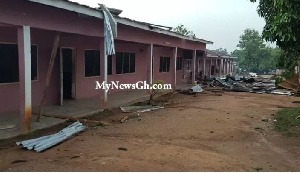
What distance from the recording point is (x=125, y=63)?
57.0 ft

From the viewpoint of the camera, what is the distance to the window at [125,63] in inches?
650

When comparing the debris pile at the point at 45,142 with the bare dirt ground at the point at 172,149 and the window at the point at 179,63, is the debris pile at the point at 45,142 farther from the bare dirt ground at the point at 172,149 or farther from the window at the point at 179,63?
→ the window at the point at 179,63

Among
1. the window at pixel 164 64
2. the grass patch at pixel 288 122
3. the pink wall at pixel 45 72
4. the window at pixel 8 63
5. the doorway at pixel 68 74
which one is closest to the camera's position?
the grass patch at pixel 288 122

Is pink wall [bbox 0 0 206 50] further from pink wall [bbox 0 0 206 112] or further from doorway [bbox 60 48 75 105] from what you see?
doorway [bbox 60 48 75 105]

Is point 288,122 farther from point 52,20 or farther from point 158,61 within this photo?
point 158,61

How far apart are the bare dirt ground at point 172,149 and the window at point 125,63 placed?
6523mm

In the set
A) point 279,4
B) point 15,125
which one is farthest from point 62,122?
point 279,4

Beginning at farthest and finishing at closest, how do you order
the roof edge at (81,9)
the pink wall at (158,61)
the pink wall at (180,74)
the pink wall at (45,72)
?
the pink wall at (180,74) < the pink wall at (158,61) < the pink wall at (45,72) < the roof edge at (81,9)

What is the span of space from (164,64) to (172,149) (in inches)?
686

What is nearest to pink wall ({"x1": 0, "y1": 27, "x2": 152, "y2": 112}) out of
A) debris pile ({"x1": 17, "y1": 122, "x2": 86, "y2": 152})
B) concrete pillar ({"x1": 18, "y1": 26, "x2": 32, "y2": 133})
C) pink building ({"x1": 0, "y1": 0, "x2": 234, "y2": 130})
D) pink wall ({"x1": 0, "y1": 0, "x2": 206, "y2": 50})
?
pink building ({"x1": 0, "y1": 0, "x2": 234, "y2": 130})

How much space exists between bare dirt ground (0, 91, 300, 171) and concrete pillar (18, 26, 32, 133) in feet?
3.63

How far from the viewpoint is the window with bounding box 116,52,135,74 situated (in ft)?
54.2

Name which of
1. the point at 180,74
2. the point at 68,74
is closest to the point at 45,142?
the point at 68,74

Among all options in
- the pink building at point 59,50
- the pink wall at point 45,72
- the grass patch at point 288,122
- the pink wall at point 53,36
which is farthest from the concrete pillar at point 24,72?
the grass patch at point 288,122
